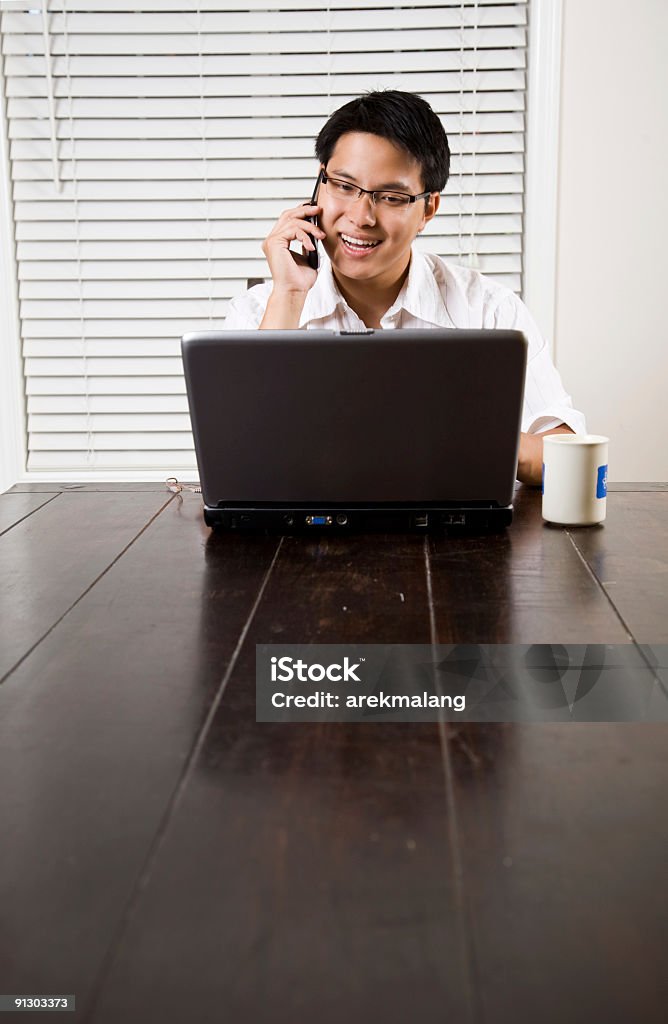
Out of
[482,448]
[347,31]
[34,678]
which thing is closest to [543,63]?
[347,31]

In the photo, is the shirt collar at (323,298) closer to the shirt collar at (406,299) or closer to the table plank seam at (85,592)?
the shirt collar at (406,299)

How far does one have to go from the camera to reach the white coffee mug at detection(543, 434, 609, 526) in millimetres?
1442

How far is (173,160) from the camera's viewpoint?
322 cm

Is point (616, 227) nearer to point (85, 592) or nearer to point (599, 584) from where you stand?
point (599, 584)

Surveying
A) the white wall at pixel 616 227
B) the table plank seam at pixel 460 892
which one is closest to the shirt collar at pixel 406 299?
the white wall at pixel 616 227

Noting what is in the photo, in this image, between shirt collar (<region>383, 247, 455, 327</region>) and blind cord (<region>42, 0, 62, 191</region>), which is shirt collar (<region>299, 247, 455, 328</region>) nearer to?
shirt collar (<region>383, 247, 455, 327</region>)

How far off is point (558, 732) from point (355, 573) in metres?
0.49

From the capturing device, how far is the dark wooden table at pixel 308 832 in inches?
20.4

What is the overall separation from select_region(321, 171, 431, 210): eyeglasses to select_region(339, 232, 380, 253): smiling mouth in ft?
0.24

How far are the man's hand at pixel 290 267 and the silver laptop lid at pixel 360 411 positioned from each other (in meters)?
0.75

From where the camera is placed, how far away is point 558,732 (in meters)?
→ 0.79

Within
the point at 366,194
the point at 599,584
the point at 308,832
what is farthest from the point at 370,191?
the point at 308,832

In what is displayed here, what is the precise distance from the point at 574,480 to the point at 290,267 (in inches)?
35.3

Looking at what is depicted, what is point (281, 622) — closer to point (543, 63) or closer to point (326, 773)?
point (326, 773)
